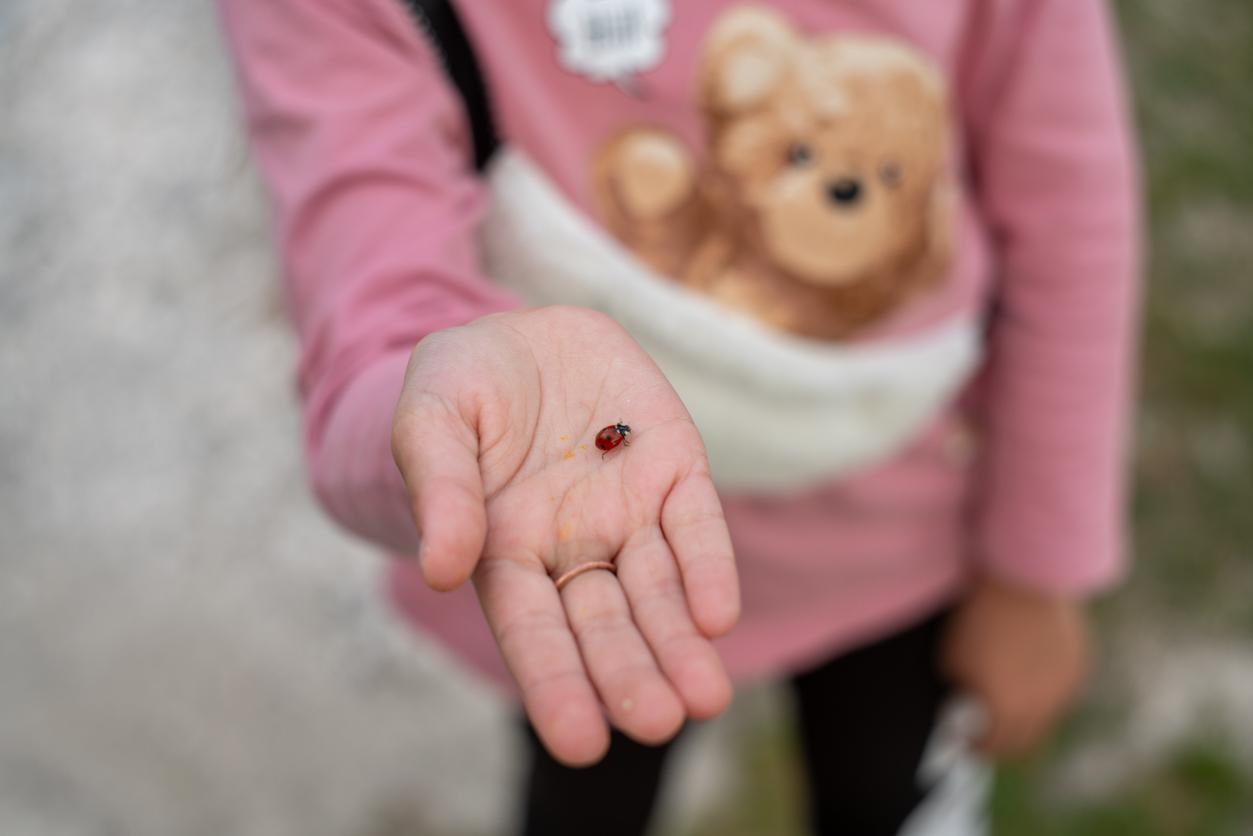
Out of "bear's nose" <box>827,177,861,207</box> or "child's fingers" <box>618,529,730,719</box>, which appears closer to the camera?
"child's fingers" <box>618,529,730,719</box>

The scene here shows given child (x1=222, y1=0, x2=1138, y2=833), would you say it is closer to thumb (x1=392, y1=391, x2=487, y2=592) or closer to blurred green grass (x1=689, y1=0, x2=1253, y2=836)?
thumb (x1=392, y1=391, x2=487, y2=592)

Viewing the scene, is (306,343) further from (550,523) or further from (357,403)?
(550,523)

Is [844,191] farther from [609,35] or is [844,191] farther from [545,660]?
[545,660]

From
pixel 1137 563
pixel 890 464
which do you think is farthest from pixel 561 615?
pixel 1137 563

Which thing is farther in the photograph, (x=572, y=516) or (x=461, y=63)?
(x=461, y=63)

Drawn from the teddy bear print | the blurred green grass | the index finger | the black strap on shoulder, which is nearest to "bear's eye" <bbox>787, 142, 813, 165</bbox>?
the teddy bear print

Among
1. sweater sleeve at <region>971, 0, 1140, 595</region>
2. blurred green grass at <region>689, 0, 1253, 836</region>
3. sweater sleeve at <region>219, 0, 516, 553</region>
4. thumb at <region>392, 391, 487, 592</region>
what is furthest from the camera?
blurred green grass at <region>689, 0, 1253, 836</region>

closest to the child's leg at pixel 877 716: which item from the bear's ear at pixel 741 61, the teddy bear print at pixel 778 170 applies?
the teddy bear print at pixel 778 170

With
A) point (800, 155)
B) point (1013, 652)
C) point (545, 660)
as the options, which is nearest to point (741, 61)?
point (800, 155)
